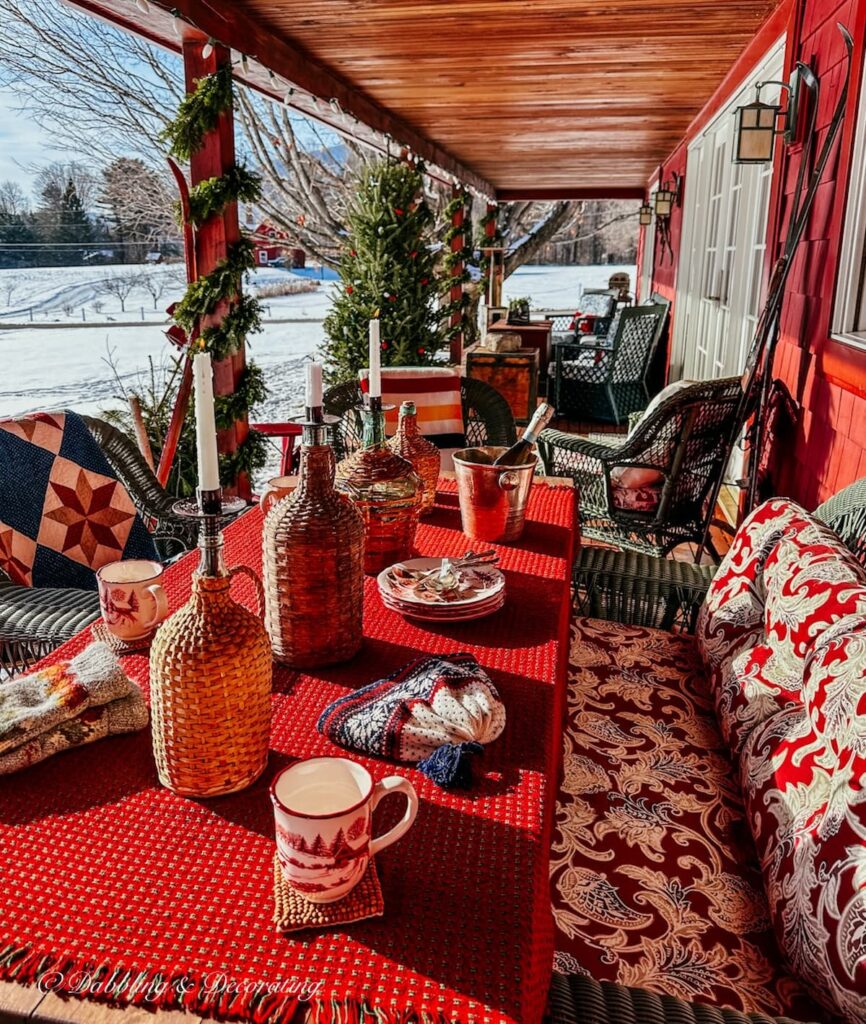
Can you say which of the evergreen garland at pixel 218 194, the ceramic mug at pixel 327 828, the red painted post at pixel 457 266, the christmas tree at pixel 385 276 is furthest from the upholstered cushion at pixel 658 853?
the red painted post at pixel 457 266

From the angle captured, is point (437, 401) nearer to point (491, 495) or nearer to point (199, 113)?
point (199, 113)

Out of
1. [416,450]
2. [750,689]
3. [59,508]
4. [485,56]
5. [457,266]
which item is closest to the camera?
[750,689]

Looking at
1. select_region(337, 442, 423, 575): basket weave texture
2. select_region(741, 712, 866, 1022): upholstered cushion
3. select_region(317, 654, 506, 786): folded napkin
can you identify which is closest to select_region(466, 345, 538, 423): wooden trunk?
select_region(337, 442, 423, 575): basket weave texture

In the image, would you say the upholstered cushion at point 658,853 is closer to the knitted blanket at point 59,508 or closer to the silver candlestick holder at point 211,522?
the silver candlestick holder at point 211,522

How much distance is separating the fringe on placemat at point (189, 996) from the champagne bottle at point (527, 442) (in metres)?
1.15

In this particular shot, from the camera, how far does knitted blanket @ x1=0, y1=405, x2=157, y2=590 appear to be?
187 centimetres

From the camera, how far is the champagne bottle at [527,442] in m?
1.63

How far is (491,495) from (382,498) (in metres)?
0.26

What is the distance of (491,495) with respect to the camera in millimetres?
1662

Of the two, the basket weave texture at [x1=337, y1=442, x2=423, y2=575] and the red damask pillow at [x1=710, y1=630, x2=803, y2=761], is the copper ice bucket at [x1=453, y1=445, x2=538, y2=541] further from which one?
the red damask pillow at [x1=710, y1=630, x2=803, y2=761]

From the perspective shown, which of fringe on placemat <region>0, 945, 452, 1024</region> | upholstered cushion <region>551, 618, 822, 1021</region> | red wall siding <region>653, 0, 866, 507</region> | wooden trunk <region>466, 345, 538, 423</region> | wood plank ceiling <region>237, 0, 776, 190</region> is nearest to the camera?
fringe on placemat <region>0, 945, 452, 1024</region>

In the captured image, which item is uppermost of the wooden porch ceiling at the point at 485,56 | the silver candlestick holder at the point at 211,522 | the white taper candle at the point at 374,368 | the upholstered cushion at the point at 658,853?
the wooden porch ceiling at the point at 485,56

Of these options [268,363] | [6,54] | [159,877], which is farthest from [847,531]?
[268,363]

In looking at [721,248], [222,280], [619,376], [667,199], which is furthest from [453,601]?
[667,199]
